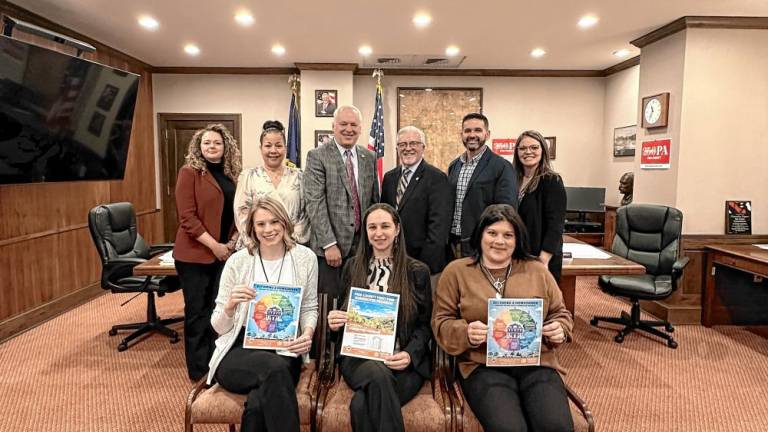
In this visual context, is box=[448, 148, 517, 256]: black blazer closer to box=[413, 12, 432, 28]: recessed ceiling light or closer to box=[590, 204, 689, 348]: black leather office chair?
box=[590, 204, 689, 348]: black leather office chair

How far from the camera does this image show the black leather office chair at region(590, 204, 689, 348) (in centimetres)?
380

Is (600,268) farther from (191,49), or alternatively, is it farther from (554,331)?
(191,49)

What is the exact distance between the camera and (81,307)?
187 inches

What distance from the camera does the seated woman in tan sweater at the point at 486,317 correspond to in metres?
1.84

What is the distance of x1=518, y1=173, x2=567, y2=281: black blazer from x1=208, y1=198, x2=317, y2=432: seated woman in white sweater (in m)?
1.32

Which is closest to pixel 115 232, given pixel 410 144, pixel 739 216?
pixel 410 144

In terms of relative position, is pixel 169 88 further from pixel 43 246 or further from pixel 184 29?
pixel 43 246

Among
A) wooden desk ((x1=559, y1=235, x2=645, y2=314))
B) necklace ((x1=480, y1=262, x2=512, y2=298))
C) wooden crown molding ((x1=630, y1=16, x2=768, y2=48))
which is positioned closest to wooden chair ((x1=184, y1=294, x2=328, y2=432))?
necklace ((x1=480, y1=262, x2=512, y2=298))

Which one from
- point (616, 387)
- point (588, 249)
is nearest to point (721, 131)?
point (588, 249)

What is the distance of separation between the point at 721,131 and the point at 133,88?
5.34 m

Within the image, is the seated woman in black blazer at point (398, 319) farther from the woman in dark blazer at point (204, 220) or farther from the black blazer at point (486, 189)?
the woman in dark blazer at point (204, 220)

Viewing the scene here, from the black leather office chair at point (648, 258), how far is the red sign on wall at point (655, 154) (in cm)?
67

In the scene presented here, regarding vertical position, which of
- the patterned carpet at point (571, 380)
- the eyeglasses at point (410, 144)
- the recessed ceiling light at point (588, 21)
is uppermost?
the recessed ceiling light at point (588, 21)

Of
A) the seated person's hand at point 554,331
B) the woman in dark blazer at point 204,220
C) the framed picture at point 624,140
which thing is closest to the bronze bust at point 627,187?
the framed picture at point 624,140
